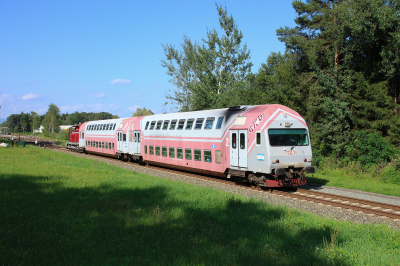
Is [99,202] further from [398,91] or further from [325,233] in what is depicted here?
[398,91]

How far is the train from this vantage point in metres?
14.2

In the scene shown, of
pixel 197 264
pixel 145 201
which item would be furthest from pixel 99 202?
pixel 197 264

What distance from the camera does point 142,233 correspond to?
24.0 ft

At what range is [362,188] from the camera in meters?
15.4

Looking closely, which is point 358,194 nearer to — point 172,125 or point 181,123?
point 181,123

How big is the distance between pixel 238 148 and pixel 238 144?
8.3 inches

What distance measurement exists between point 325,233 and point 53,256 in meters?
6.41

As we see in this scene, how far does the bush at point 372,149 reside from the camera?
813 inches

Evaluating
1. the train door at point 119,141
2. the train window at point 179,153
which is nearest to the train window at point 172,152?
the train window at point 179,153

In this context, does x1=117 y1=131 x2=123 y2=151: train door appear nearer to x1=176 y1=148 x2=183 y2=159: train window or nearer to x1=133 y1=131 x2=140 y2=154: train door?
x1=133 y1=131 x2=140 y2=154: train door

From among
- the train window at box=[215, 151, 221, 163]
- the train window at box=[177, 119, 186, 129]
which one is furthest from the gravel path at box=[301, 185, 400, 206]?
the train window at box=[177, 119, 186, 129]

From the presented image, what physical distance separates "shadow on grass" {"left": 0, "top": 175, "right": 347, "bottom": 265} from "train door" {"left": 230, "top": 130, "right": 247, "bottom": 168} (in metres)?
4.67

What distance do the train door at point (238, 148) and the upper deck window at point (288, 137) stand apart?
154cm

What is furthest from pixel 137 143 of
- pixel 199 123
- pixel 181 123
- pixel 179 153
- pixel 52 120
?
pixel 52 120
